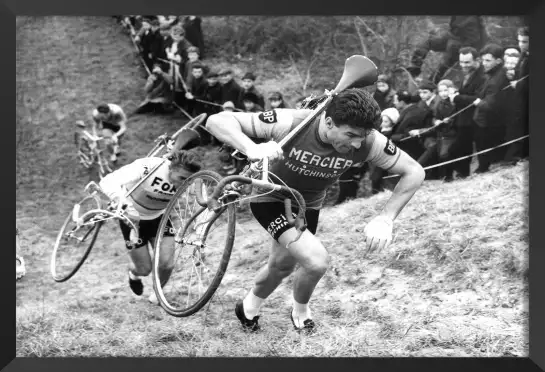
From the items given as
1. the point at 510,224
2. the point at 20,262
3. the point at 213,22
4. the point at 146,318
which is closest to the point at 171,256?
the point at 146,318

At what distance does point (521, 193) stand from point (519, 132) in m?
0.44

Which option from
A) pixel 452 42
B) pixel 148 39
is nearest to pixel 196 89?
pixel 148 39

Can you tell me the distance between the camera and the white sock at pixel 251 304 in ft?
18.9

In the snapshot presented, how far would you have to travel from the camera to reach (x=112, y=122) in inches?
249

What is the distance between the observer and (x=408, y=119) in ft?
20.6

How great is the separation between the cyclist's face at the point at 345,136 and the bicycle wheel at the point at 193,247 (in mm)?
691

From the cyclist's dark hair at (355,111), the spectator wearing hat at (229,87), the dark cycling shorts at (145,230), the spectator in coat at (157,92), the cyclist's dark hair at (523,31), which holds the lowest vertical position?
the dark cycling shorts at (145,230)

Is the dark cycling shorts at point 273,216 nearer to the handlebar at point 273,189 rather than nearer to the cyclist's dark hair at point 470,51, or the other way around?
the handlebar at point 273,189

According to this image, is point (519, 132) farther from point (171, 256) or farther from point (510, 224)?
point (171, 256)

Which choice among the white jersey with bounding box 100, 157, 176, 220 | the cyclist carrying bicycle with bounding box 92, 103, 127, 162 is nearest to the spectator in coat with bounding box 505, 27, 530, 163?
the white jersey with bounding box 100, 157, 176, 220

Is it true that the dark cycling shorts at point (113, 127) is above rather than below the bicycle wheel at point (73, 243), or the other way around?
above

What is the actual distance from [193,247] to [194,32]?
1.78 m

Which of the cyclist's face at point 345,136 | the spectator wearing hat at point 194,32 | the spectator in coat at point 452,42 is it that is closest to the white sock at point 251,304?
the cyclist's face at point 345,136

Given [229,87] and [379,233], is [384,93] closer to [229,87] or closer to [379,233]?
[229,87]
